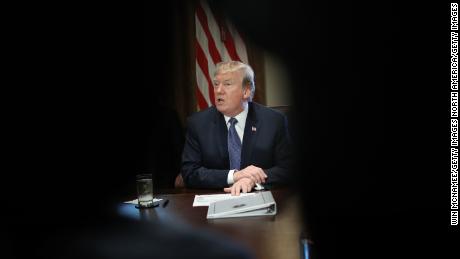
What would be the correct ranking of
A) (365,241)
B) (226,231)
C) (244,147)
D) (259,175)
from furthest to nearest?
(244,147) < (259,175) < (226,231) < (365,241)

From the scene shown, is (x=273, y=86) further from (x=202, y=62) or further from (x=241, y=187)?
(x=241, y=187)

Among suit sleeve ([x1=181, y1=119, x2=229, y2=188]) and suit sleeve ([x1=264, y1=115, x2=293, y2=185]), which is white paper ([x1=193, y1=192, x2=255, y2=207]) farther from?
suit sleeve ([x1=264, y1=115, x2=293, y2=185])

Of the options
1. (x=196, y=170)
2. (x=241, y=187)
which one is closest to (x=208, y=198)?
(x=241, y=187)

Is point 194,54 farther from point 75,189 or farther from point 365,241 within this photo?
point 365,241

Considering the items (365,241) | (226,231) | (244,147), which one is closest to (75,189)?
(244,147)

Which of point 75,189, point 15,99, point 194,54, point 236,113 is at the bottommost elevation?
point 75,189

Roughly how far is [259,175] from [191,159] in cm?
42

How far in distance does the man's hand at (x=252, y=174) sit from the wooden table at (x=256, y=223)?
0.71 feet

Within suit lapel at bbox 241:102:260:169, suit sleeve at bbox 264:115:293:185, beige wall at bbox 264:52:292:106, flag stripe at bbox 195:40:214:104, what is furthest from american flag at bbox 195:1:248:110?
suit sleeve at bbox 264:115:293:185

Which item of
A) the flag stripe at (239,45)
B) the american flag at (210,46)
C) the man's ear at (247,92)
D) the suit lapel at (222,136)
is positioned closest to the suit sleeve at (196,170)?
the suit lapel at (222,136)

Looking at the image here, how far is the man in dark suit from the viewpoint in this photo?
1.82 meters

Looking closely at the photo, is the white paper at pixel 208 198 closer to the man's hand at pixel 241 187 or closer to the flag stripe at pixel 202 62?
the man's hand at pixel 241 187

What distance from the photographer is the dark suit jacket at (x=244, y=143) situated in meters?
1.82

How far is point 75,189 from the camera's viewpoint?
68.5 inches
